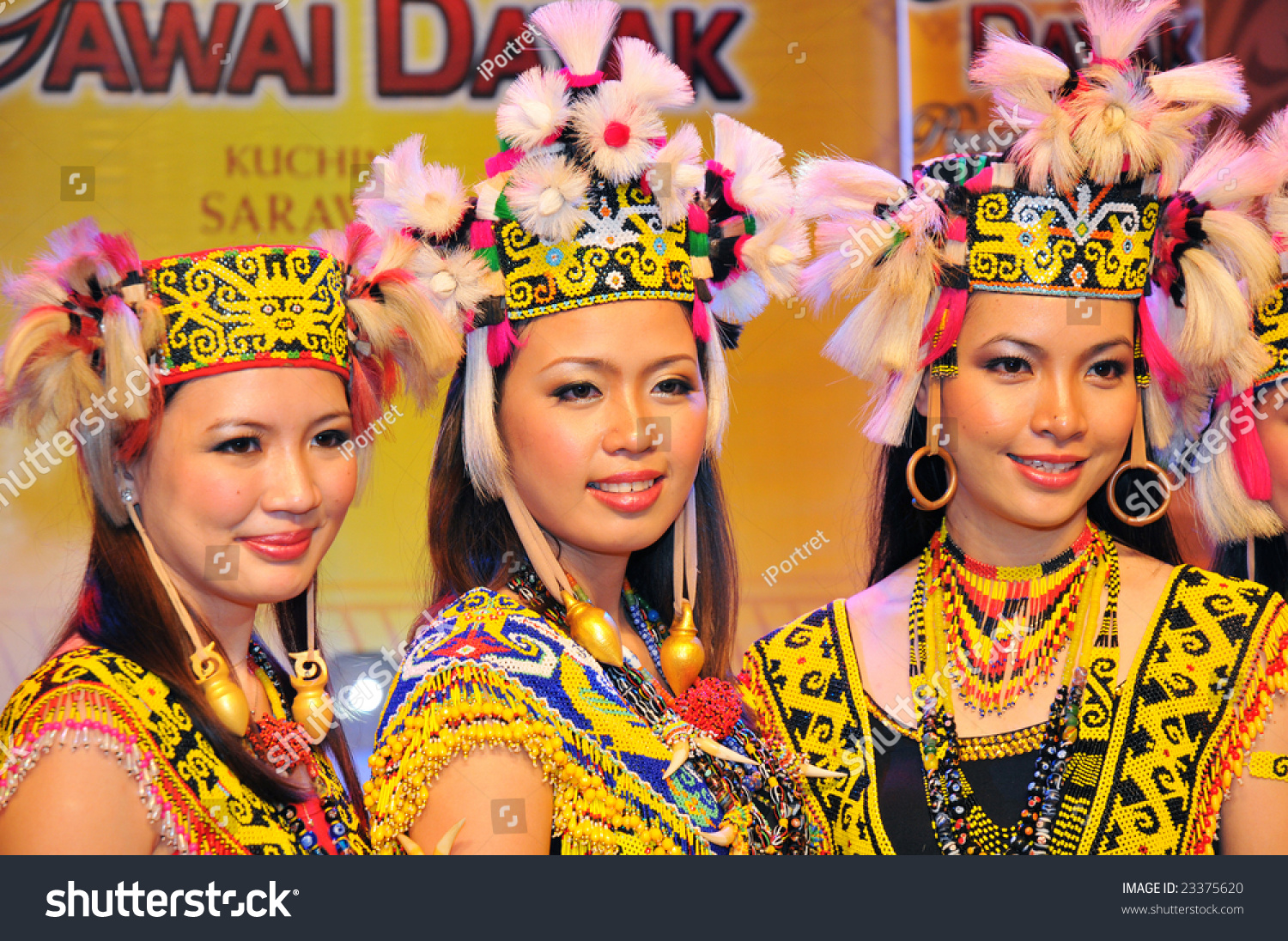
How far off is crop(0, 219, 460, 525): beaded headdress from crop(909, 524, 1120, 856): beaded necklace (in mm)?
1008

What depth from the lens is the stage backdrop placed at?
388cm

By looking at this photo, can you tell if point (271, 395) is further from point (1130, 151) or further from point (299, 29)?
point (299, 29)

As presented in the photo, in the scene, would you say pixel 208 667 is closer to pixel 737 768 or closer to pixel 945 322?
pixel 737 768

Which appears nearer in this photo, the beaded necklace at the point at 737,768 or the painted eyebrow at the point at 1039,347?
the beaded necklace at the point at 737,768

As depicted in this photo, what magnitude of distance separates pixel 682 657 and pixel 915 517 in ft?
1.90

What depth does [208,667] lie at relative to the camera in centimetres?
216

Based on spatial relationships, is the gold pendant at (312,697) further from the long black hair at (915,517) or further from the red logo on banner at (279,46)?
the red logo on banner at (279,46)

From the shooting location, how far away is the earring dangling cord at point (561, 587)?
2.12 meters

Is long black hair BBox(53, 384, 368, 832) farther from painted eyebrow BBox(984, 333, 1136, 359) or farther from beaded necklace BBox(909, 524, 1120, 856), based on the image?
painted eyebrow BBox(984, 333, 1136, 359)

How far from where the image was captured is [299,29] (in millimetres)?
3980

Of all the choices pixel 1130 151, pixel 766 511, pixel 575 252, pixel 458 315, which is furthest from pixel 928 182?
pixel 766 511

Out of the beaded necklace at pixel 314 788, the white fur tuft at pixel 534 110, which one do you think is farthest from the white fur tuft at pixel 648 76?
the beaded necklace at pixel 314 788

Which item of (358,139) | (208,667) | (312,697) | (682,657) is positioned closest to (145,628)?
(208,667)

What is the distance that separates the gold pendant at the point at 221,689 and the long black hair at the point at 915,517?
48.3 inches
